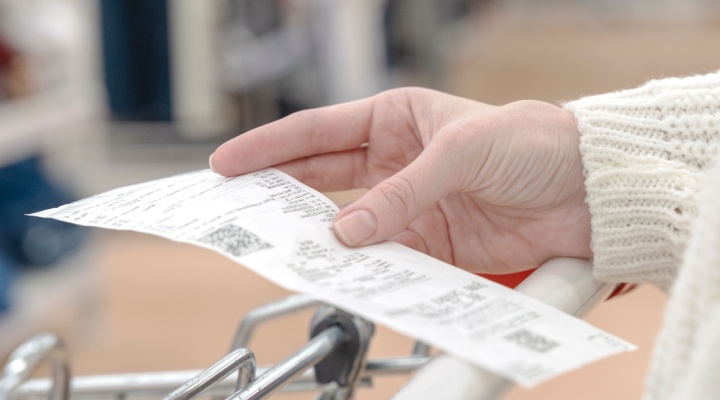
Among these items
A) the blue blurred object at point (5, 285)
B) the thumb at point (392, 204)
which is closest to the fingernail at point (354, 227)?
the thumb at point (392, 204)

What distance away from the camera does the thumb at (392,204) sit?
70 centimetres

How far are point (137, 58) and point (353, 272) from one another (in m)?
2.98

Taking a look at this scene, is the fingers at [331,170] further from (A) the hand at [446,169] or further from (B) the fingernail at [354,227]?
(B) the fingernail at [354,227]

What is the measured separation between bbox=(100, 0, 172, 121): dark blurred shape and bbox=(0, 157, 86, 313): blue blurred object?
954 mm

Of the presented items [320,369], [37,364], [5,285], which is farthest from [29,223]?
[320,369]

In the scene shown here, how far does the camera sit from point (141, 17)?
11.0ft

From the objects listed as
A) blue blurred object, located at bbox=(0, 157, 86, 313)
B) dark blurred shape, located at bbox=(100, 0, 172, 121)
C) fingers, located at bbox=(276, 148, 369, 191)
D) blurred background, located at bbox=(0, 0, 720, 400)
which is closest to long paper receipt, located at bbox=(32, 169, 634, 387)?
fingers, located at bbox=(276, 148, 369, 191)

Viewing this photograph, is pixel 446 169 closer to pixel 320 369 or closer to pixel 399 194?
pixel 399 194

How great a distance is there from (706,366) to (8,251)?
7.28 ft

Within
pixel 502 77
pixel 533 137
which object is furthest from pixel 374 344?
pixel 502 77

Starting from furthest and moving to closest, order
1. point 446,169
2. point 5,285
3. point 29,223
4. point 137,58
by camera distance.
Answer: point 137,58, point 29,223, point 5,285, point 446,169

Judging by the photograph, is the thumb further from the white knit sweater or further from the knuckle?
the white knit sweater

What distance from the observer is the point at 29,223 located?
2387 millimetres

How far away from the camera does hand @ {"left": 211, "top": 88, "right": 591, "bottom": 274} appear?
2.44 feet
